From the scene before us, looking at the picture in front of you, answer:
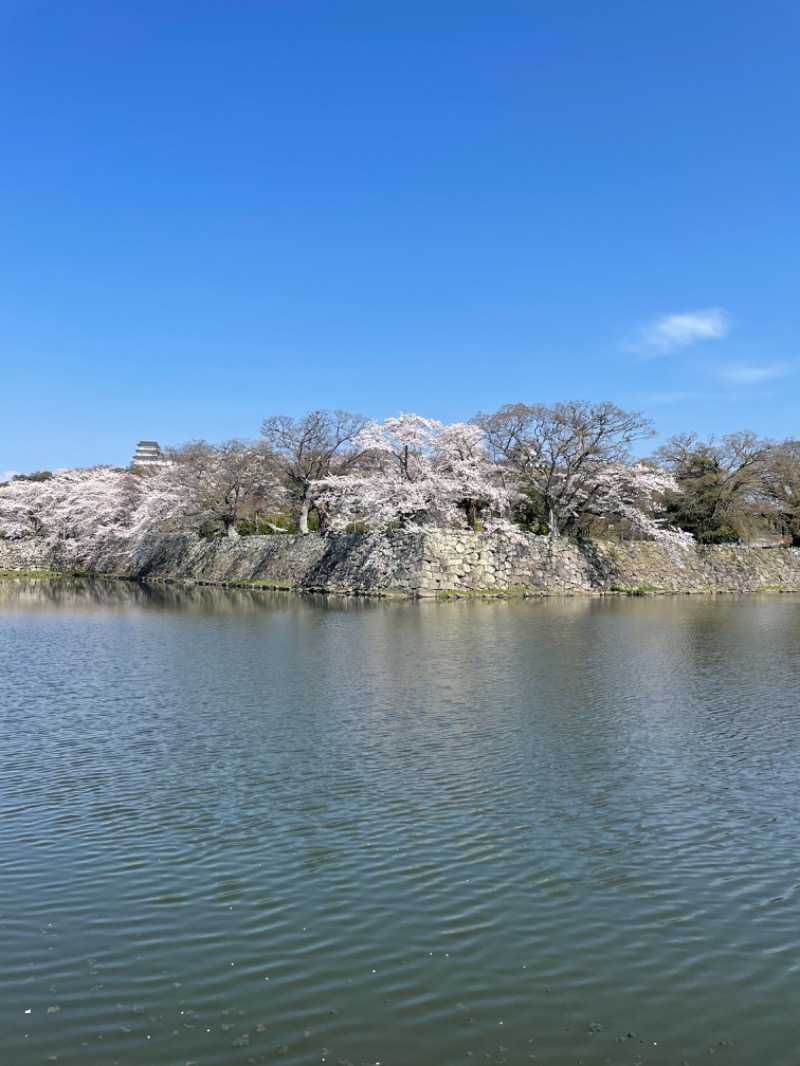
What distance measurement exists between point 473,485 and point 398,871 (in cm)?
3866

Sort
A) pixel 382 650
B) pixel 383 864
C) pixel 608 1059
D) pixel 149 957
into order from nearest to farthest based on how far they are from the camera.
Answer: pixel 608 1059 < pixel 149 957 < pixel 383 864 < pixel 382 650

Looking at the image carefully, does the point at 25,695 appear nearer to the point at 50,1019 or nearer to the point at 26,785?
the point at 26,785

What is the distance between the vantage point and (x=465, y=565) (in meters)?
43.6

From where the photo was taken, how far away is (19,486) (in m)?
72.8

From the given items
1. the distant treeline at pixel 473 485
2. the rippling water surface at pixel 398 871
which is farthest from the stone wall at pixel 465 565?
the rippling water surface at pixel 398 871

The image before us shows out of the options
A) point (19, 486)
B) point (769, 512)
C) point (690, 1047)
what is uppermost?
point (19, 486)

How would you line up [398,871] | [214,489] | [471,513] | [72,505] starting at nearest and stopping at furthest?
1. [398,871]
2. [471,513]
3. [214,489]
4. [72,505]

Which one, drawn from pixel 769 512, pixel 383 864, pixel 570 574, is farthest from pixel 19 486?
pixel 383 864

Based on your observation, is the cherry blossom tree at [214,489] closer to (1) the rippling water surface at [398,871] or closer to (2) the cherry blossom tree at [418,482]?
(2) the cherry blossom tree at [418,482]

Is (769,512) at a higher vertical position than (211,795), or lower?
higher

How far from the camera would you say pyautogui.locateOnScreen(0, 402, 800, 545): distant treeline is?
45281mm

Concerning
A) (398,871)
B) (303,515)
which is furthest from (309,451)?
(398,871)

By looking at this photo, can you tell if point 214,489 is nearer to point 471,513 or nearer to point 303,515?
point 303,515

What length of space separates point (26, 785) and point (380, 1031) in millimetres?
6532
